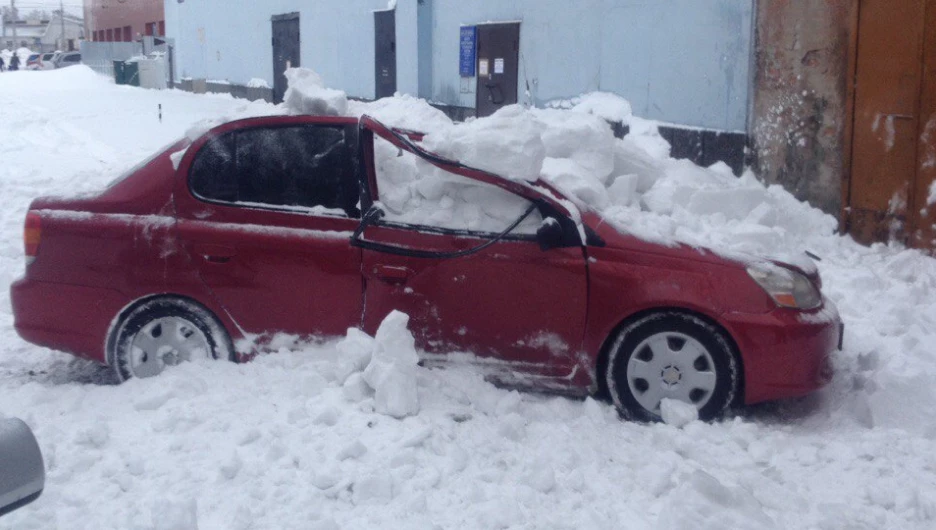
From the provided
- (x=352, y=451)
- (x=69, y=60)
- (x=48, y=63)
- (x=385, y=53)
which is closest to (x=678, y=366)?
(x=352, y=451)

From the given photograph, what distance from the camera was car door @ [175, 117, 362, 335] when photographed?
5.17 metres

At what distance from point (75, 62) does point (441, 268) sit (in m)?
49.0

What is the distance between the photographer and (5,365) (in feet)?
19.7

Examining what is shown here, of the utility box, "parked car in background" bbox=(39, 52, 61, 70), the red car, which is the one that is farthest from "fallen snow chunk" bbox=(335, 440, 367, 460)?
"parked car in background" bbox=(39, 52, 61, 70)

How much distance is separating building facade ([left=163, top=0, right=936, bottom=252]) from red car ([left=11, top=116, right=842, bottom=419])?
4230mm

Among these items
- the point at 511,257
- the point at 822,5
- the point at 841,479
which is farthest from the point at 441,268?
the point at 822,5

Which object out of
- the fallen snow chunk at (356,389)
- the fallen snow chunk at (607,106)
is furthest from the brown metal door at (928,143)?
the fallen snow chunk at (356,389)

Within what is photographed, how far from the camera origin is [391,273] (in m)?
5.12

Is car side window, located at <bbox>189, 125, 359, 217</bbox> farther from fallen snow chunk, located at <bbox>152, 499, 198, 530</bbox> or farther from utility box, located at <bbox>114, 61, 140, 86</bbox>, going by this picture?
utility box, located at <bbox>114, 61, 140, 86</bbox>

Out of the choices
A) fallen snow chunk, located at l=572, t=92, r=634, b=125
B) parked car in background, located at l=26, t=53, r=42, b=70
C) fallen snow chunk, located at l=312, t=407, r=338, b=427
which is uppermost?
parked car in background, located at l=26, t=53, r=42, b=70

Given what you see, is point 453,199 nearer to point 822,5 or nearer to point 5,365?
point 5,365

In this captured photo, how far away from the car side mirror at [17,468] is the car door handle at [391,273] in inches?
123

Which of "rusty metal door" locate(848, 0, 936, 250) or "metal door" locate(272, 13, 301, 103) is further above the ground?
"metal door" locate(272, 13, 301, 103)

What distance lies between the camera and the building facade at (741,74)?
8.76m
